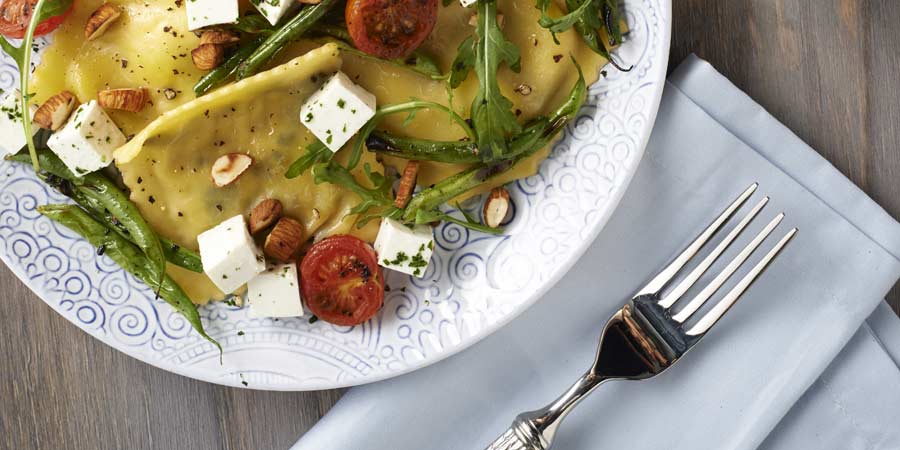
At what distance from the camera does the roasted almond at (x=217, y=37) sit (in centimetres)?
297

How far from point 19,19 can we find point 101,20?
0.32 meters

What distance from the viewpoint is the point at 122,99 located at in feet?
10.0

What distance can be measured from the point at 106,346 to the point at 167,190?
87 centimetres

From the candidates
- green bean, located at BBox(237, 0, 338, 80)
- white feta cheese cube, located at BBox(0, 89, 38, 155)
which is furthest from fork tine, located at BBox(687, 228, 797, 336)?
white feta cheese cube, located at BBox(0, 89, 38, 155)

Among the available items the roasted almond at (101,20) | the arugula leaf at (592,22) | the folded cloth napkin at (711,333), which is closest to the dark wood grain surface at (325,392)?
the folded cloth napkin at (711,333)

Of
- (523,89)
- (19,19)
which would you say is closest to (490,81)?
(523,89)

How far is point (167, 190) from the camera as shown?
316 cm

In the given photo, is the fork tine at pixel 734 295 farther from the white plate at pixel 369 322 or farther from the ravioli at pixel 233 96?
the ravioli at pixel 233 96

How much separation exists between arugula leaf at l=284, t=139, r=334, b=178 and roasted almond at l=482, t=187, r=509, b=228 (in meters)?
0.69

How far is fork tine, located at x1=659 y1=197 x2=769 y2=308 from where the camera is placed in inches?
121

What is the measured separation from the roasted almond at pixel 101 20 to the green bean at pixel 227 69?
445mm

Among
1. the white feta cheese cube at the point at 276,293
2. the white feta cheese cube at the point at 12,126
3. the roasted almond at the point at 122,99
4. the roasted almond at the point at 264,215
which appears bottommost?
the white feta cheese cube at the point at 276,293

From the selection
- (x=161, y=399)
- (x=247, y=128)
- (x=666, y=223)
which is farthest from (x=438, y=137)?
(x=161, y=399)

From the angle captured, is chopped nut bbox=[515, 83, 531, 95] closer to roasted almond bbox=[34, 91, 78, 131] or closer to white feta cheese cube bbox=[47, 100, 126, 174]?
white feta cheese cube bbox=[47, 100, 126, 174]
